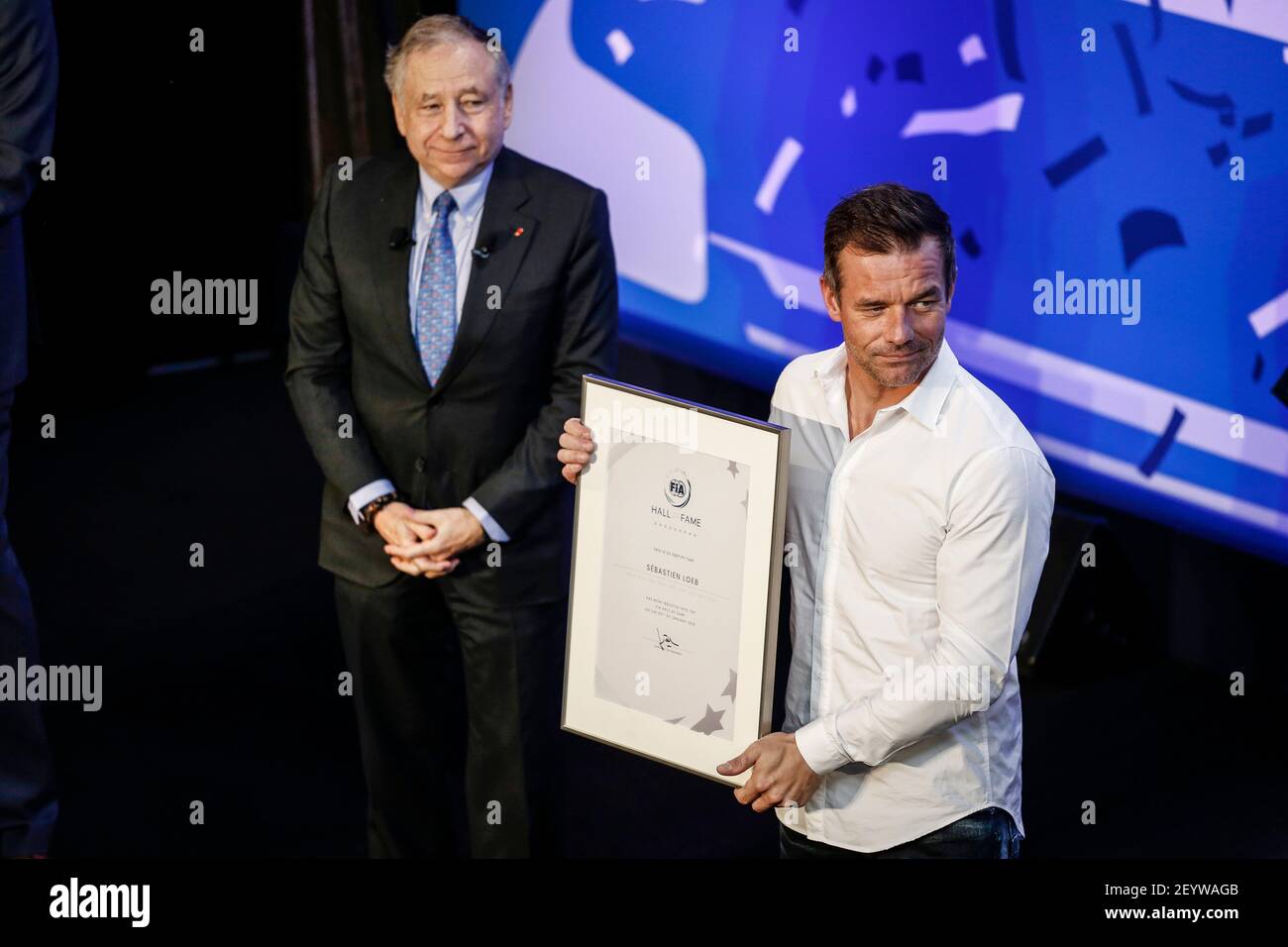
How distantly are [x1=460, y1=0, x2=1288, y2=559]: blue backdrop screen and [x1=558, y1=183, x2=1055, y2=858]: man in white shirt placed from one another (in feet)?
6.16

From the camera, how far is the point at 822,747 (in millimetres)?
2438

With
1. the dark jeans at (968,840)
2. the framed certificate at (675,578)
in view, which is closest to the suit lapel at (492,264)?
the framed certificate at (675,578)

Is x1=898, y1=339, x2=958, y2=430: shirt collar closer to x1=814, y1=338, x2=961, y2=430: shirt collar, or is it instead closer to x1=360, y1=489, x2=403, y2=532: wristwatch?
x1=814, y1=338, x2=961, y2=430: shirt collar

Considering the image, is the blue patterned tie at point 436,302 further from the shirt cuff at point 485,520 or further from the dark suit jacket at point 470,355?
the shirt cuff at point 485,520

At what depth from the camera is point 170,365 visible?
19.5 feet

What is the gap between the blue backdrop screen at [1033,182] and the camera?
4.01m

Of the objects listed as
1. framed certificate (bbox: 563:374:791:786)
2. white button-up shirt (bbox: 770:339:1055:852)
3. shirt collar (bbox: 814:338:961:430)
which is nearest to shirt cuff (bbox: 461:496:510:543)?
framed certificate (bbox: 563:374:791:786)

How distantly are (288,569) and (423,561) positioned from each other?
1995mm

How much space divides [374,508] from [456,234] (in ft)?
1.90

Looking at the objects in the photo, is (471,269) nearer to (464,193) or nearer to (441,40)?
(464,193)
